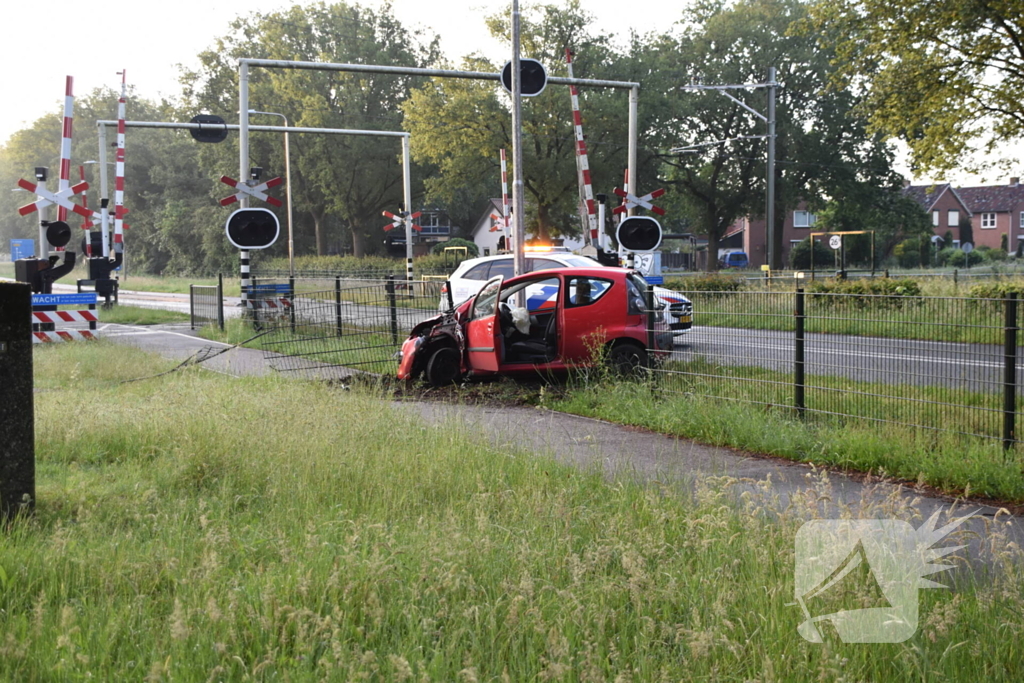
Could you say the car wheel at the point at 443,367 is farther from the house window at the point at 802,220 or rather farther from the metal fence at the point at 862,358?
the house window at the point at 802,220

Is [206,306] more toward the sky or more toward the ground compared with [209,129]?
more toward the ground

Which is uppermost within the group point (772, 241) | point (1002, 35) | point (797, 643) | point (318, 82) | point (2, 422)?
point (318, 82)

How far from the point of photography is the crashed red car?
466 inches

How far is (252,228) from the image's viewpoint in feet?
52.8

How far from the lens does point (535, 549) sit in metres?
4.60

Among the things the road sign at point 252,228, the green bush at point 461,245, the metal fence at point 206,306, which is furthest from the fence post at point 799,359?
the green bush at point 461,245

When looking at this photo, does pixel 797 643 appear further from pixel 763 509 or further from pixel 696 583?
pixel 763 509

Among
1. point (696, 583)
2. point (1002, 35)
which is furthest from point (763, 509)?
point (1002, 35)

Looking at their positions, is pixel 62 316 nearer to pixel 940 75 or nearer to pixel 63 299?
pixel 63 299

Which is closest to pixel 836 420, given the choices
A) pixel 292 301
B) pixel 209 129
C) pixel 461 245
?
pixel 292 301

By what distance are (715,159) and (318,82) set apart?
25585 mm

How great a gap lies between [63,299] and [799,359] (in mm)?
13428

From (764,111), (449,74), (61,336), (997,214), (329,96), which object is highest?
(329,96)

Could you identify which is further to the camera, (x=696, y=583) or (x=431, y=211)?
(x=431, y=211)
